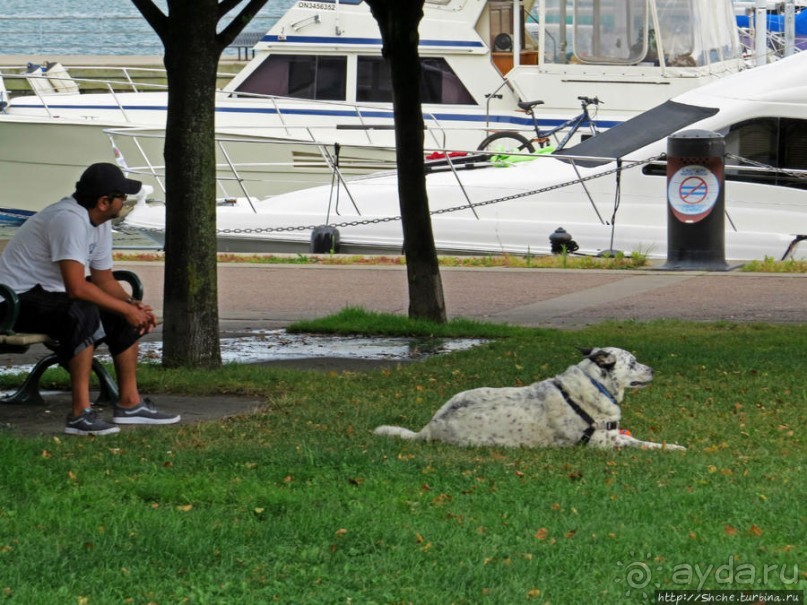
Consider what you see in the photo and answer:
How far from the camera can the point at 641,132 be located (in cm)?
1817

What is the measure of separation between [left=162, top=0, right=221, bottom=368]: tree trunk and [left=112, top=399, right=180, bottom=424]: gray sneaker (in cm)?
155

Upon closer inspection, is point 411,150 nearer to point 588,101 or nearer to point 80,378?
point 80,378

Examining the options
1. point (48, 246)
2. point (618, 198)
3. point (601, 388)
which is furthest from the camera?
point (618, 198)

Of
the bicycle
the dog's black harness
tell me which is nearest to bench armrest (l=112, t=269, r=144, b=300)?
the dog's black harness

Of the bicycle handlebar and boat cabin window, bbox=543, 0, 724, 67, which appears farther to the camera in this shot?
boat cabin window, bbox=543, 0, 724, 67

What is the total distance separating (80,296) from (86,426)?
A: 665 millimetres

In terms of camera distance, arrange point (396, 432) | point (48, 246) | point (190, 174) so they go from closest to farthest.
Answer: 1. point (396, 432)
2. point (48, 246)
3. point (190, 174)

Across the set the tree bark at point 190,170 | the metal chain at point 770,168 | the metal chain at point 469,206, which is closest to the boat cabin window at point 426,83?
the metal chain at point 469,206

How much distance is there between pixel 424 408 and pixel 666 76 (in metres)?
16.4

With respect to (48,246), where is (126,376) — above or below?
below

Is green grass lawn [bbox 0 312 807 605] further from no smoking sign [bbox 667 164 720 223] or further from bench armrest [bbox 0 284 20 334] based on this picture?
no smoking sign [bbox 667 164 720 223]

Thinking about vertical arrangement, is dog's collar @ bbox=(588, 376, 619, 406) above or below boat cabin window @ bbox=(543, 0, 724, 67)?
below

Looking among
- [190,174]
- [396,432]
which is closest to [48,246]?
[190,174]

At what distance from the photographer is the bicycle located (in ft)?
71.9
